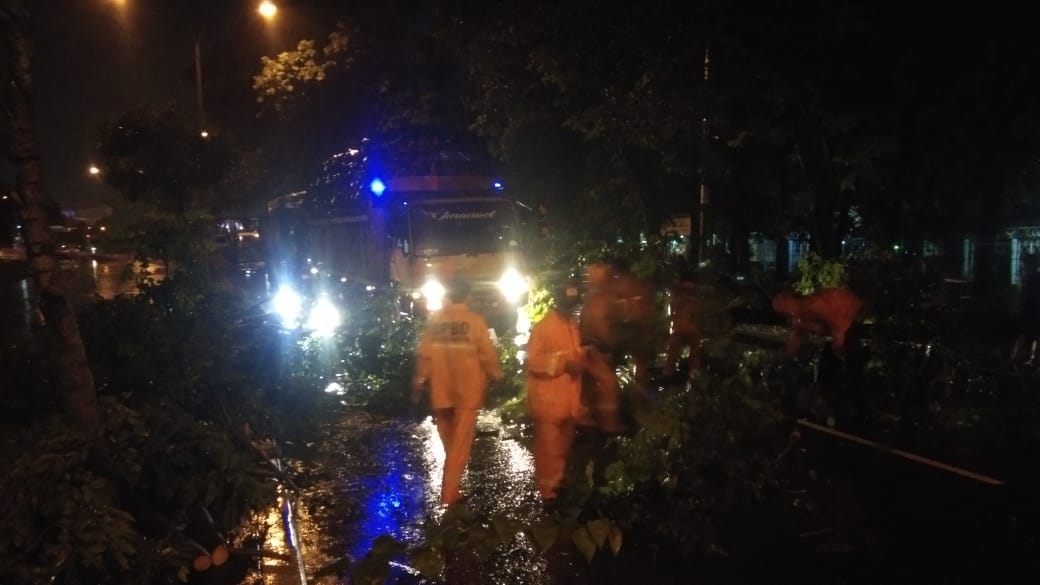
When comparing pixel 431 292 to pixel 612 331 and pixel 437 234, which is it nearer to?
pixel 437 234

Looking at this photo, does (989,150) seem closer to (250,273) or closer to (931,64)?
(931,64)

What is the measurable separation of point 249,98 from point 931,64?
29.2 meters

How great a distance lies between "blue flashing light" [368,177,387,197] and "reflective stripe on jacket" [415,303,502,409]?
31.4 ft

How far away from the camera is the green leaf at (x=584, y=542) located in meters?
5.04

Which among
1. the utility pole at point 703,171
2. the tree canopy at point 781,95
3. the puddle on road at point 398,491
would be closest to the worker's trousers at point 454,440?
the puddle on road at point 398,491

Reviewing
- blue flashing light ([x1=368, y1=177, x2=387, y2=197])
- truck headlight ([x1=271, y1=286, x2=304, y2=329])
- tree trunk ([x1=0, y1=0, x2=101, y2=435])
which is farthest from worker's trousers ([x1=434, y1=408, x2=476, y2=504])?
blue flashing light ([x1=368, y1=177, x2=387, y2=197])

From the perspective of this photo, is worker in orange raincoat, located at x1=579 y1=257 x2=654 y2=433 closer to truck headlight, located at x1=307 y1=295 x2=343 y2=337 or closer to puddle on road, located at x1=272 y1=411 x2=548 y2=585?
puddle on road, located at x1=272 y1=411 x2=548 y2=585

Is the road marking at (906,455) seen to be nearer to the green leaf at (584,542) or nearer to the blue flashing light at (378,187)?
the green leaf at (584,542)

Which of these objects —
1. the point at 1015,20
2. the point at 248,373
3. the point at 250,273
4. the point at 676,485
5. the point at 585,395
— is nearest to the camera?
the point at 676,485

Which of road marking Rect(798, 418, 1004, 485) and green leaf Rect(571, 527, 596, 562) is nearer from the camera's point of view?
green leaf Rect(571, 527, 596, 562)

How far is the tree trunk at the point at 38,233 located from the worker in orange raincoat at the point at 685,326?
6474 mm

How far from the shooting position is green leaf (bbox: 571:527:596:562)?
5043mm

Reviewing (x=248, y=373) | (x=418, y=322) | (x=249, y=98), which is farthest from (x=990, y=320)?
(x=249, y=98)

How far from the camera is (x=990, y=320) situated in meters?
12.7
